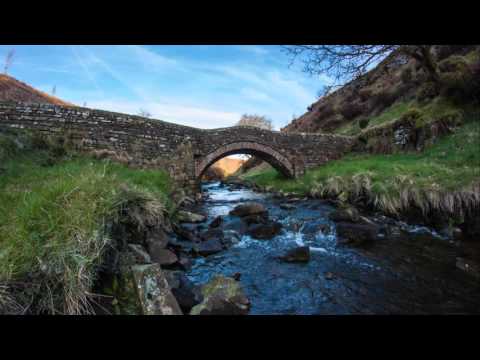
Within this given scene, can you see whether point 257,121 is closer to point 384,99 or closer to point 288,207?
point 384,99

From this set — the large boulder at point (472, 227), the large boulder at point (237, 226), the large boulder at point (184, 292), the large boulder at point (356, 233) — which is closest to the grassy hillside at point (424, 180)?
the large boulder at point (472, 227)

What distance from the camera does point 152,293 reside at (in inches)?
100

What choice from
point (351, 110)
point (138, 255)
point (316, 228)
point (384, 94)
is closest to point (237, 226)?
point (316, 228)

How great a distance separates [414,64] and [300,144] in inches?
552

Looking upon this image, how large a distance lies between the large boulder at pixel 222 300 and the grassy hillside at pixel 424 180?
6876 millimetres

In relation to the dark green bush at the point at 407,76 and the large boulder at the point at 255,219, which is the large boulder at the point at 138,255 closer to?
the large boulder at the point at 255,219

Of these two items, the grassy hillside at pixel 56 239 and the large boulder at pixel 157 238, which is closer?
the grassy hillside at pixel 56 239

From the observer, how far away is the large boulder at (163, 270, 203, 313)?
10.1 feet

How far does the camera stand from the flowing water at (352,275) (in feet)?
11.4

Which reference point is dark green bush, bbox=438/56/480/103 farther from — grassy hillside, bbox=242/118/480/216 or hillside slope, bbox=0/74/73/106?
hillside slope, bbox=0/74/73/106

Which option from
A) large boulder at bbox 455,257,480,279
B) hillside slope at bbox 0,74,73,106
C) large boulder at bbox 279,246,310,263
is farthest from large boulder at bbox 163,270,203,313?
hillside slope at bbox 0,74,73,106

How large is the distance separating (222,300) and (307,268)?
2412 mm
